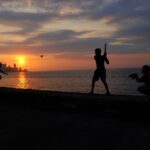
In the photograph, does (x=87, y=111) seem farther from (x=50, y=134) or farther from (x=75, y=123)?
(x=50, y=134)

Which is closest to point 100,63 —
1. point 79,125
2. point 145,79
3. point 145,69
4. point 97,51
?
point 97,51

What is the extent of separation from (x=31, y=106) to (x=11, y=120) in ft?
7.14

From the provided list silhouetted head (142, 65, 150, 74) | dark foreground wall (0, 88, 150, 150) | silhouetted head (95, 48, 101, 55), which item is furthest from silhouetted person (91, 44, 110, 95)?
silhouetted head (142, 65, 150, 74)

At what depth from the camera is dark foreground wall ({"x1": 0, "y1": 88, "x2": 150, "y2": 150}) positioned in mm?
9227

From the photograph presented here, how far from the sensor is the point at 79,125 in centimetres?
1066

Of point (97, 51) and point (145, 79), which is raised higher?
point (97, 51)

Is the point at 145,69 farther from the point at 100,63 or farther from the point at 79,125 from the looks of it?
the point at 100,63

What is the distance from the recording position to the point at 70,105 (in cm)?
1241

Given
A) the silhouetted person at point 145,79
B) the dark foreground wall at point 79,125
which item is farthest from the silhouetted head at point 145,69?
the dark foreground wall at point 79,125

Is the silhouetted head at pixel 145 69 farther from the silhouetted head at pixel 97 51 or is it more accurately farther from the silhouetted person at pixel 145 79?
the silhouetted head at pixel 97 51

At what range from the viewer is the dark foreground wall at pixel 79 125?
363 inches

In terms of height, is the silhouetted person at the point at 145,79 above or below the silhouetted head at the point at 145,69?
Result: below

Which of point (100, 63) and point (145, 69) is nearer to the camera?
point (145, 69)

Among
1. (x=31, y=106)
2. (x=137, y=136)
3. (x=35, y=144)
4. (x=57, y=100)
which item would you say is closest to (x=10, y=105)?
(x=31, y=106)
